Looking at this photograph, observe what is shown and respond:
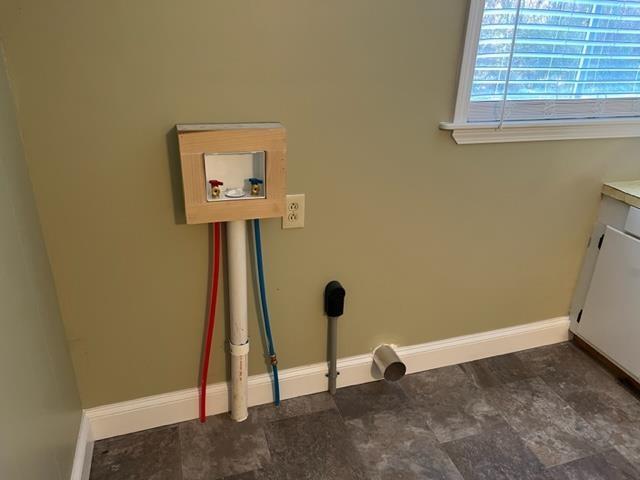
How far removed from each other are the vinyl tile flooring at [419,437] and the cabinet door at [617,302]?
15 centimetres

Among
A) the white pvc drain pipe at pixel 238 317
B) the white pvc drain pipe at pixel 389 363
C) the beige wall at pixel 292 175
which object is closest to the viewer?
the beige wall at pixel 292 175

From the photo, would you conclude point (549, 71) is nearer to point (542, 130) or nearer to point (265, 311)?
point (542, 130)

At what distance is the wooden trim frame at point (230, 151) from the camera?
122 centimetres

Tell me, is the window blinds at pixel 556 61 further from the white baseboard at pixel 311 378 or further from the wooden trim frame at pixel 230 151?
the white baseboard at pixel 311 378

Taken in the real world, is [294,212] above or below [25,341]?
above

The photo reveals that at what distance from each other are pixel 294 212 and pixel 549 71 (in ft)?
3.26

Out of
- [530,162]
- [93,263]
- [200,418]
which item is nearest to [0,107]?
[93,263]

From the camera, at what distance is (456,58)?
4.74 feet

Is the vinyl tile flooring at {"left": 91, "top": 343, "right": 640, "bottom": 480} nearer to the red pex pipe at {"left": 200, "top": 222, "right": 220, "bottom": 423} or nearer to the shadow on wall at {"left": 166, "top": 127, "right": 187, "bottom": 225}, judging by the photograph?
the red pex pipe at {"left": 200, "top": 222, "right": 220, "bottom": 423}

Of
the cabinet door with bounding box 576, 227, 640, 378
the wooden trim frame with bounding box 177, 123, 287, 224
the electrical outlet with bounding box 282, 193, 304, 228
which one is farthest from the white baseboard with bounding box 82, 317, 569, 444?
the wooden trim frame with bounding box 177, 123, 287, 224

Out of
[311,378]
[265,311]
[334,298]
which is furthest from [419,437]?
[265,311]

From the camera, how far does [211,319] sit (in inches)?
61.4

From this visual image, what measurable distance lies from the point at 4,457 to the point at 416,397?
4.50ft

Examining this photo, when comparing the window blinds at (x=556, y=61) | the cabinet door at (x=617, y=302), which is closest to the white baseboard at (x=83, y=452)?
the window blinds at (x=556, y=61)
